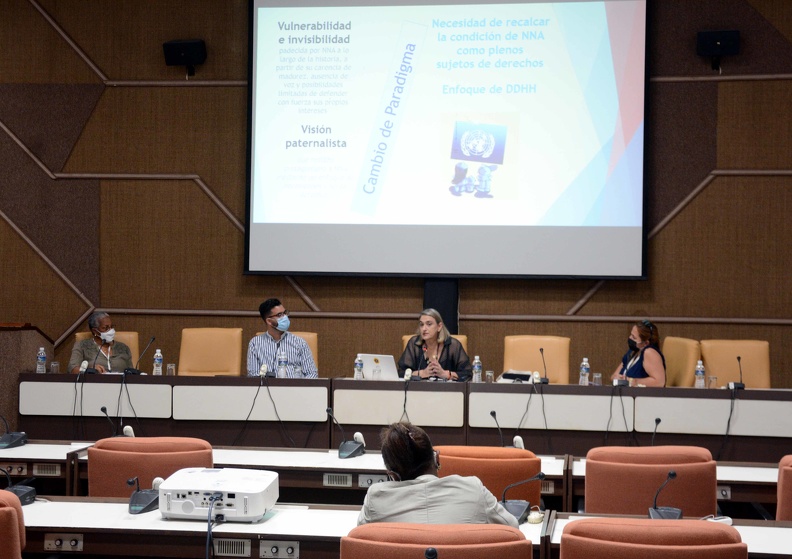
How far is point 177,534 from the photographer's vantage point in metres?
2.75

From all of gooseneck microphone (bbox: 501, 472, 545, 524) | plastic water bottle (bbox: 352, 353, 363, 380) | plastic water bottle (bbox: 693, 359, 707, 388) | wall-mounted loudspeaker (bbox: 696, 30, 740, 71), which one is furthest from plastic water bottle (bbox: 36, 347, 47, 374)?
wall-mounted loudspeaker (bbox: 696, 30, 740, 71)

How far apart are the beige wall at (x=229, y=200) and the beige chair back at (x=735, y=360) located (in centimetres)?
88

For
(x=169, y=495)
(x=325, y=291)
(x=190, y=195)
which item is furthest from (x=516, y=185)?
(x=169, y=495)

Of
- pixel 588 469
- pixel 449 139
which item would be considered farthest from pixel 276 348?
pixel 588 469

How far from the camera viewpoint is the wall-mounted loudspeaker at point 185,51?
747 centimetres

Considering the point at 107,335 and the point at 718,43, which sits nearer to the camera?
the point at 107,335

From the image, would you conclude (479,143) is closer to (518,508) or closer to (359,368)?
(359,368)

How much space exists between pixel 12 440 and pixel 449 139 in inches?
164

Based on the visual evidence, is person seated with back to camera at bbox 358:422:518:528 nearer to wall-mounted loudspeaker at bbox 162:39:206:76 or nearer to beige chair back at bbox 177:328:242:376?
beige chair back at bbox 177:328:242:376

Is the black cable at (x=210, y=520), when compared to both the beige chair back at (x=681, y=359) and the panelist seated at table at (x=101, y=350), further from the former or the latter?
the beige chair back at (x=681, y=359)

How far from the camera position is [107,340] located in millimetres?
6180

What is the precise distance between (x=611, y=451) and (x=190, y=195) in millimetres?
5260

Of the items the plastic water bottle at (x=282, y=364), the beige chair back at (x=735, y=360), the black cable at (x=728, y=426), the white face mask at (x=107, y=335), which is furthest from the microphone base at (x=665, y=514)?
the white face mask at (x=107, y=335)

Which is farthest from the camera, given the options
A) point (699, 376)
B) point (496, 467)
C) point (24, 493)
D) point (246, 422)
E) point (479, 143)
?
point (479, 143)
